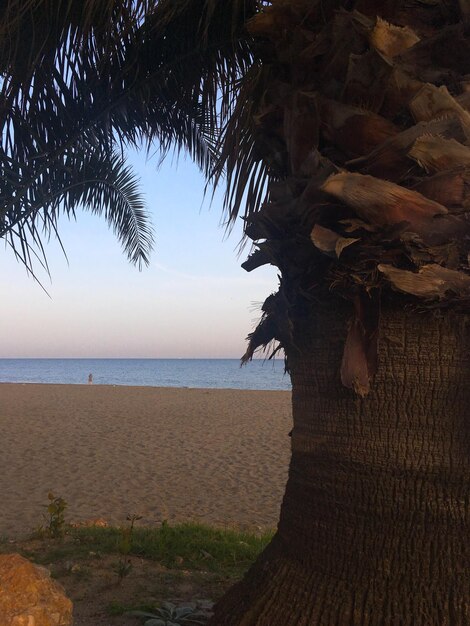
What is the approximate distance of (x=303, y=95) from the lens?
87.0 inches

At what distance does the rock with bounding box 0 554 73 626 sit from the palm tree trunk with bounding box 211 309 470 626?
26.0 inches

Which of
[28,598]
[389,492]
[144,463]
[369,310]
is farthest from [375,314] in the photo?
[144,463]

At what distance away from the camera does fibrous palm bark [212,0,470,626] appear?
77.2 inches

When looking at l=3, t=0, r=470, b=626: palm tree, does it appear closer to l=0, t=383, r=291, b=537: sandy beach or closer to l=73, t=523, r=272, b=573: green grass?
l=73, t=523, r=272, b=573: green grass

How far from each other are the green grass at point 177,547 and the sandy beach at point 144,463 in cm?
135

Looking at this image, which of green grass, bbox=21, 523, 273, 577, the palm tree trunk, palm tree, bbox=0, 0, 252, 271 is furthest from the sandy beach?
the palm tree trunk

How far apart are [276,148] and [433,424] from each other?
1219 mm

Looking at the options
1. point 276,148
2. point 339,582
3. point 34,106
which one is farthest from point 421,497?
point 34,106

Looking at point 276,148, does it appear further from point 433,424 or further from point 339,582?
point 339,582

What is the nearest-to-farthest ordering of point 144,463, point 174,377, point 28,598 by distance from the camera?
1. point 28,598
2. point 144,463
3. point 174,377

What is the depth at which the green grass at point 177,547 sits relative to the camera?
158 inches

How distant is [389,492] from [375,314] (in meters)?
0.61

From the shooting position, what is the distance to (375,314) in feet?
6.91

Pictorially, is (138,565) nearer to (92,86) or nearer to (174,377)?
(92,86)
